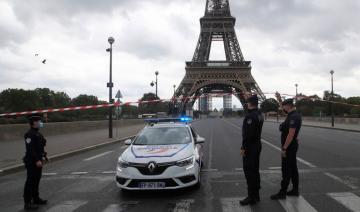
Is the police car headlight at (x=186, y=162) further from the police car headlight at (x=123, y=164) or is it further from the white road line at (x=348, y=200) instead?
the white road line at (x=348, y=200)

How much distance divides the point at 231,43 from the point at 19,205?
8375cm

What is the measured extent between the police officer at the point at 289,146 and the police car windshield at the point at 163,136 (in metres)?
2.51

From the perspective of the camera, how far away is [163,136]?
1021cm

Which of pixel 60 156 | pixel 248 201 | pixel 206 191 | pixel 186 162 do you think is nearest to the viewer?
pixel 248 201

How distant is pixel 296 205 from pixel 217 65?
79.6 meters

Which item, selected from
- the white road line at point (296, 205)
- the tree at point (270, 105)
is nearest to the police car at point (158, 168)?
the white road line at point (296, 205)

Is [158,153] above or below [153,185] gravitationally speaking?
above

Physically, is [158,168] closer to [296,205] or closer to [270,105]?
[296,205]

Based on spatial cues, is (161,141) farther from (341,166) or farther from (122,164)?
(341,166)

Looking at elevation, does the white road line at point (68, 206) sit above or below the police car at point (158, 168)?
below

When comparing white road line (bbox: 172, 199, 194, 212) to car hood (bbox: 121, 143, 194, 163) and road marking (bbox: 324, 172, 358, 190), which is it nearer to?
car hood (bbox: 121, 143, 194, 163)

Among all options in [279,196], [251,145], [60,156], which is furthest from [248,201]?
[60,156]

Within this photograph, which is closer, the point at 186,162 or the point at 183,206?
the point at 183,206

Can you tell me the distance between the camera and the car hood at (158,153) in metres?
8.36
